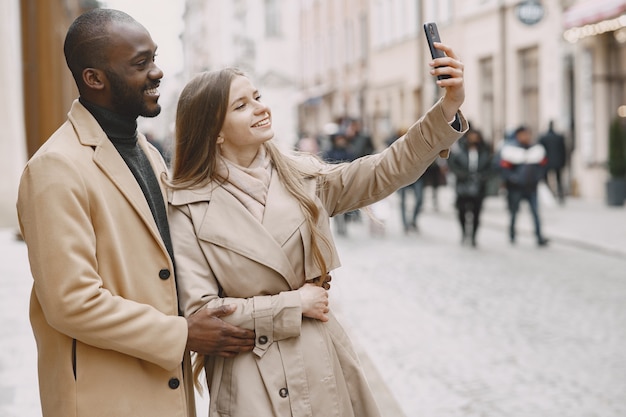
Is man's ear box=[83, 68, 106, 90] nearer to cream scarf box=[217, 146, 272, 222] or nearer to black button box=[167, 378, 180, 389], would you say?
cream scarf box=[217, 146, 272, 222]

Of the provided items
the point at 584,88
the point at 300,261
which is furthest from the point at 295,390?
the point at 584,88

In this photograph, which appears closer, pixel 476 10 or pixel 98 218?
pixel 98 218

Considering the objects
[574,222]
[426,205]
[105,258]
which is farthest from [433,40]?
[426,205]

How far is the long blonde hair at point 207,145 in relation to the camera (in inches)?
112

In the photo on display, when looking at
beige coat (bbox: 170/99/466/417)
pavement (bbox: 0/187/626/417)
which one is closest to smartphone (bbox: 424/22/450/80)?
beige coat (bbox: 170/99/466/417)

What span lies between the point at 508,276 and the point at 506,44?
55.4ft

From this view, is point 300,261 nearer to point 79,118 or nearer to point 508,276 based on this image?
point 79,118

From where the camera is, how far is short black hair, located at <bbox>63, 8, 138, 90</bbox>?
2488 mm

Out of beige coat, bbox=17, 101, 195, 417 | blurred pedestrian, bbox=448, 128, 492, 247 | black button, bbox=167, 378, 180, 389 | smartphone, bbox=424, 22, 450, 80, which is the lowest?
blurred pedestrian, bbox=448, 128, 492, 247

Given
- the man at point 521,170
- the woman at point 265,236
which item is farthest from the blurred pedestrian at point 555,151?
the woman at point 265,236

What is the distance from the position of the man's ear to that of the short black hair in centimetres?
1

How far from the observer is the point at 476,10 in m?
28.3

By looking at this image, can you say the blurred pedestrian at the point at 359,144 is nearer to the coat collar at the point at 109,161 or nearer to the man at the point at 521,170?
the man at the point at 521,170

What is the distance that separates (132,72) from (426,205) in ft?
67.9
